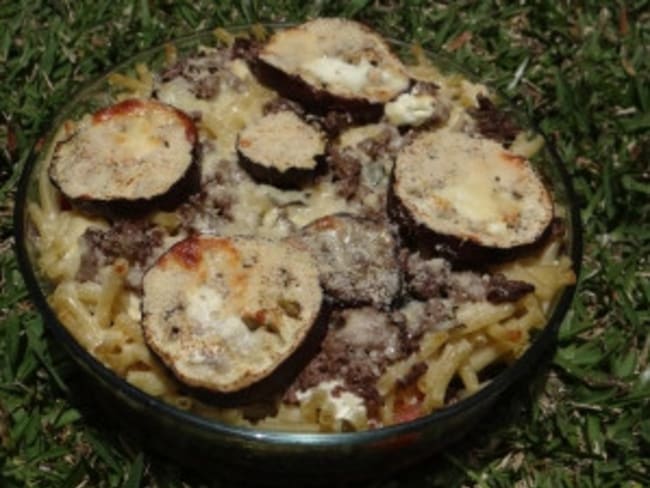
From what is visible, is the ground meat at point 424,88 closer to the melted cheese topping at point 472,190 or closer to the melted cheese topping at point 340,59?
the melted cheese topping at point 340,59

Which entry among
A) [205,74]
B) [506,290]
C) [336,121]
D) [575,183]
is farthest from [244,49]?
A: [575,183]

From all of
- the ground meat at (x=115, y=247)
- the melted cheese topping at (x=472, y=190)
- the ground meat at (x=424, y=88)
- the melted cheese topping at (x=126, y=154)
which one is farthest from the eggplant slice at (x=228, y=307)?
the ground meat at (x=424, y=88)

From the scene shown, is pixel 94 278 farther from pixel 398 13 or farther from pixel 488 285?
pixel 398 13

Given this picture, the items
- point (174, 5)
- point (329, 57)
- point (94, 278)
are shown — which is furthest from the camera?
point (174, 5)

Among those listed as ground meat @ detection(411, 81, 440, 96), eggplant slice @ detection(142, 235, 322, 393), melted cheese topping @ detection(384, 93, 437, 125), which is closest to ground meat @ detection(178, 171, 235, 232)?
eggplant slice @ detection(142, 235, 322, 393)

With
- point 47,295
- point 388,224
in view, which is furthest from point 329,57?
point 47,295

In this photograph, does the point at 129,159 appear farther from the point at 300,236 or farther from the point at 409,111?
the point at 409,111

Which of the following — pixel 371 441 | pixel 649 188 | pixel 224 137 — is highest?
pixel 224 137

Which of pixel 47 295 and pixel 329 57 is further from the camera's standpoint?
pixel 329 57
